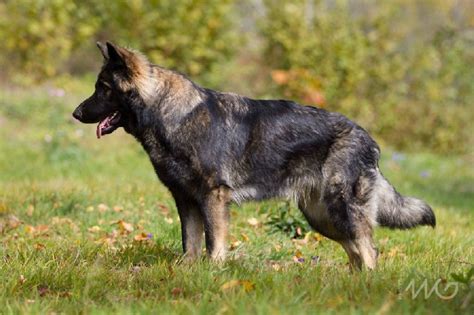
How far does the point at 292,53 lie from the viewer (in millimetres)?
16578

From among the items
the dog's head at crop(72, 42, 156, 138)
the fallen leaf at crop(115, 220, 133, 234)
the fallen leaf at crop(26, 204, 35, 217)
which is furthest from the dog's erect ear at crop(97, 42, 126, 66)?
the fallen leaf at crop(26, 204, 35, 217)

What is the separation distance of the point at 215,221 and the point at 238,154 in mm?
552

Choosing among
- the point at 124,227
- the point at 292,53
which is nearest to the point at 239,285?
the point at 124,227

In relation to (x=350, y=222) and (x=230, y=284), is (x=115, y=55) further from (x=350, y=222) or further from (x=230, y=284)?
(x=350, y=222)

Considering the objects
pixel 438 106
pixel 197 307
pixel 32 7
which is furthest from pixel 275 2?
pixel 197 307

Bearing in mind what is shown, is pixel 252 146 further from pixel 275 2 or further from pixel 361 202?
pixel 275 2

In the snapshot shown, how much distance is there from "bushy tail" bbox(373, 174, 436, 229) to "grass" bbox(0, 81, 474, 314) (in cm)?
27

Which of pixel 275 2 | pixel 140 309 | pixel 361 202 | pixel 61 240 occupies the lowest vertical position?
pixel 140 309

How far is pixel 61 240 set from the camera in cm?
567

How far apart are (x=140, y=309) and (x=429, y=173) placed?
9708mm

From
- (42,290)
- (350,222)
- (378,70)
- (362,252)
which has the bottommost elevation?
(42,290)

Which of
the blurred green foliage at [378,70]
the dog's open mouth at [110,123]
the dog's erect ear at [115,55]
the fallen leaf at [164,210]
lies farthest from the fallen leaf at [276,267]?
the blurred green foliage at [378,70]

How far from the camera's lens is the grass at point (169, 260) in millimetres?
3707

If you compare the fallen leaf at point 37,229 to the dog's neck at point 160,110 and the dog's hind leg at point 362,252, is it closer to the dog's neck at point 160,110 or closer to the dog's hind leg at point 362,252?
the dog's neck at point 160,110
